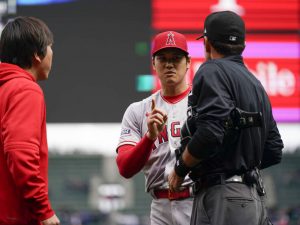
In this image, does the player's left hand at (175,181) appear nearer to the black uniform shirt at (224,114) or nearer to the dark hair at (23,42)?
the black uniform shirt at (224,114)

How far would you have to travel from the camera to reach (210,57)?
12.4 feet

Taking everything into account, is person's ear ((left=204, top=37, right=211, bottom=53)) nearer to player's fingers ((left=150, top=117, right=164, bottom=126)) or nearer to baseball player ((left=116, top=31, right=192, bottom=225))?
player's fingers ((left=150, top=117, right=164, bottom=126))

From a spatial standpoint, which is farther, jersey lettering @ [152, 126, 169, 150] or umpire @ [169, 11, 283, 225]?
jersey lettering @ [152, 126, 169, 150]

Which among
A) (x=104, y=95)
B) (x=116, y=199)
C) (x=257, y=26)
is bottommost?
(x=116, y=199)

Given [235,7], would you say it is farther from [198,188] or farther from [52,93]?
[198,188]

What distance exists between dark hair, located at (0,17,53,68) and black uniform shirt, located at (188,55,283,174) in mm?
649

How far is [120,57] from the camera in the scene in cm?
1164

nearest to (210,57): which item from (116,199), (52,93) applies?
(52,93)

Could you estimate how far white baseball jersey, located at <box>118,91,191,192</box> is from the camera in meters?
4.34

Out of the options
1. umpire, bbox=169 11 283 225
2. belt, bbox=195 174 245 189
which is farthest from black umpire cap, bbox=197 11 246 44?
belt, bbox=195 174 245 189

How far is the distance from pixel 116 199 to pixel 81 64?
3416mm

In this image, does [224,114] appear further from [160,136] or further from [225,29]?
[160,136]

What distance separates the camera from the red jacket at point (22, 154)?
129 inches

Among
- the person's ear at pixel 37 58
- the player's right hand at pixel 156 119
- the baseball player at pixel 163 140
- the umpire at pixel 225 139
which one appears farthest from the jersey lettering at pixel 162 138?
the person's ear at pixel 37 58
